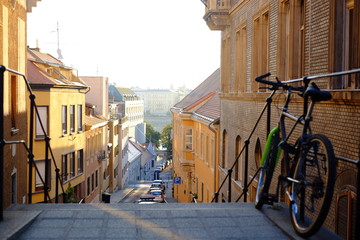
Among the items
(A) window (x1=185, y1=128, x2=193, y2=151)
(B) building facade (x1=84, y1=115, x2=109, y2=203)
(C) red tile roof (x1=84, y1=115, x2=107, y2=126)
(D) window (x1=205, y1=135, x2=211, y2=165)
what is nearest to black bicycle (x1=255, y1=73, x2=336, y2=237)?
(D) window (x1=205, y1=135, x2=211, y2=165)

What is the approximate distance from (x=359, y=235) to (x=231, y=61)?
735 inches

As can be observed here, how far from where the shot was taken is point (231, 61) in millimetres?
22906

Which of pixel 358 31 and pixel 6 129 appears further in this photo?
pixel 6 129

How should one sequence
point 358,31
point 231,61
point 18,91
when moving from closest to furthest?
point 358,31 < point 18,91 < point 231,61

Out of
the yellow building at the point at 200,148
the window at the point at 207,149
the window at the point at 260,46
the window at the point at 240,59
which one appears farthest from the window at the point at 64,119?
the window at the point at 260,46

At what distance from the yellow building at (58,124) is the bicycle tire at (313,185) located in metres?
22.7

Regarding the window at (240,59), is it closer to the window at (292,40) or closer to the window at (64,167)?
the window at (292,40)

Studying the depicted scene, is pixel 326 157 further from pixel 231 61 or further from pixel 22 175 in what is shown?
pixel 231 61

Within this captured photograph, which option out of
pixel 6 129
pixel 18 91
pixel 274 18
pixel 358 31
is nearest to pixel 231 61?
pixel 274 18

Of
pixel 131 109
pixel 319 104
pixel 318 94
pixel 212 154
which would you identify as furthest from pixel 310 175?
pixel 131 109

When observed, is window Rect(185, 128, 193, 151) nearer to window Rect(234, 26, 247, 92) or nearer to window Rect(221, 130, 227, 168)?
window Rect(221, 130, 227, 168)

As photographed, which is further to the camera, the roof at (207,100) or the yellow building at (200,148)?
the roof at (207,100)

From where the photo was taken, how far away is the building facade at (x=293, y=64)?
856cm

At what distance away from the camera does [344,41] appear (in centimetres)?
959
